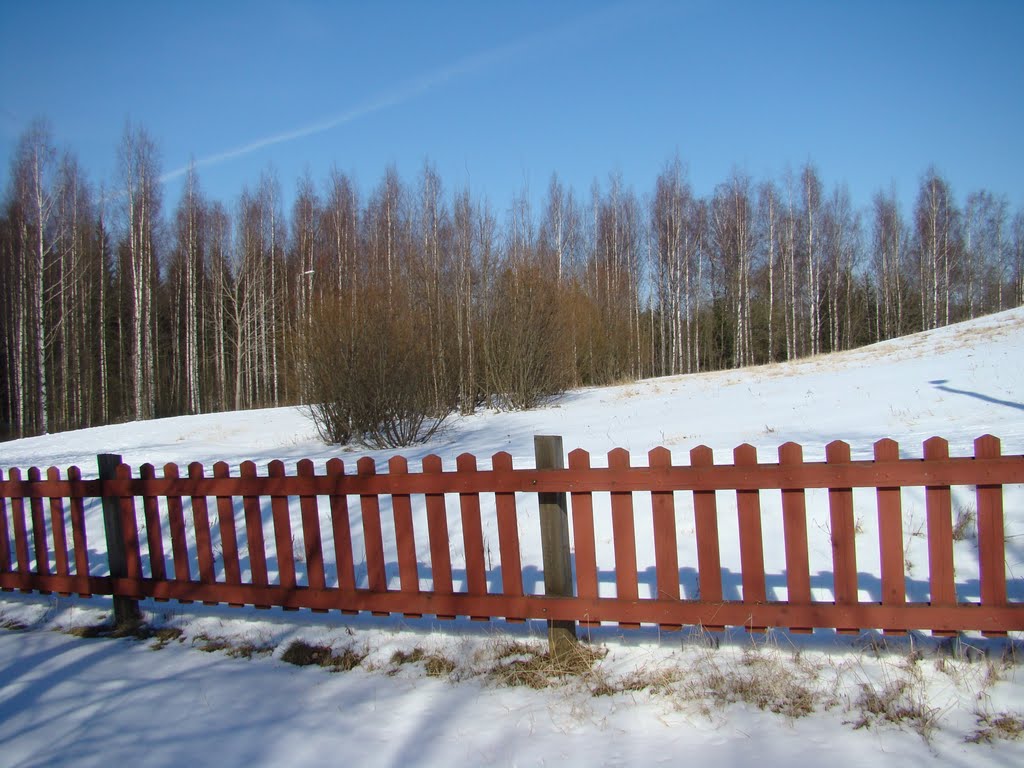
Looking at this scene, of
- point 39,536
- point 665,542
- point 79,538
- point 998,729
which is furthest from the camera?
point 39,536

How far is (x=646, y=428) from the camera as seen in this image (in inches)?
422

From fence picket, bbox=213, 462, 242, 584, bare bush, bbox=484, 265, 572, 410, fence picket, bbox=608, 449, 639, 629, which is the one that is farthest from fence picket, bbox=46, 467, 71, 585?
bare bush, bbox=484, 265, 572, 410

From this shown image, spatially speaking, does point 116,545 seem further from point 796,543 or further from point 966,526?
point 966,526

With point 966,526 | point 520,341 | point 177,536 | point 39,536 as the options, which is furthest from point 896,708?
point 520,341

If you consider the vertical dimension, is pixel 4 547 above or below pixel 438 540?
below

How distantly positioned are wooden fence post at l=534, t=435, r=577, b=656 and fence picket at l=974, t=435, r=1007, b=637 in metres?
1.92

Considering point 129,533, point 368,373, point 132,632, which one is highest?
point 368,373

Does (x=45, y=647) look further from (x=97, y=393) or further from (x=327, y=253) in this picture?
(x=97, y=393)

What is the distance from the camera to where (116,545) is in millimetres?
4781

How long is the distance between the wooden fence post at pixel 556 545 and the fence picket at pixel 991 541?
1.92 meters

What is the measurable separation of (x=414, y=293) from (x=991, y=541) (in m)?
16.6

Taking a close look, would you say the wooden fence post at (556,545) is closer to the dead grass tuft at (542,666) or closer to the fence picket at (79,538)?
the dead grass tuft at (542,666)

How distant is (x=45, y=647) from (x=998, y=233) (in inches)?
2215

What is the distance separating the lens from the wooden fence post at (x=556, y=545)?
139 inches
